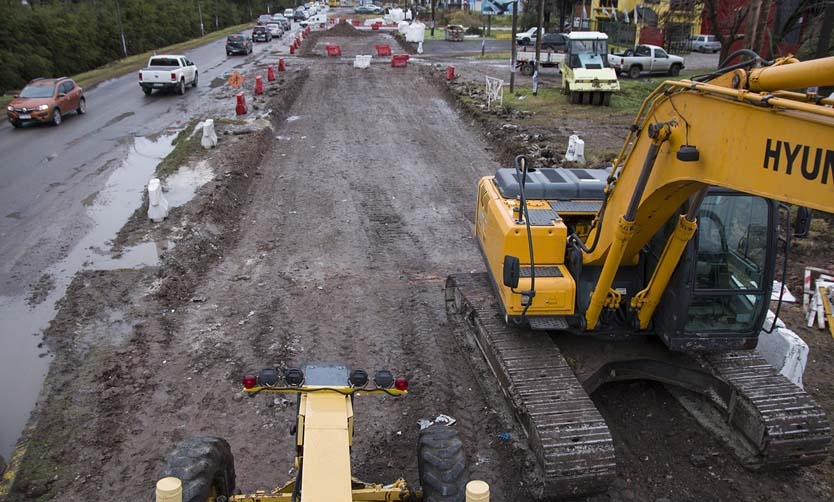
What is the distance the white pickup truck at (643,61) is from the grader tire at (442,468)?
31334 mm

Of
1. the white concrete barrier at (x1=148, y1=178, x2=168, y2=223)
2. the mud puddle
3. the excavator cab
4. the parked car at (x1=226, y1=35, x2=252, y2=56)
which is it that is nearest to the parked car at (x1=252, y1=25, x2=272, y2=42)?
the parked car at (x1=226, y1=35, x2=252, y2=56)

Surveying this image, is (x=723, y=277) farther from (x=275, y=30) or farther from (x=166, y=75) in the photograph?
(x=275, y=30)

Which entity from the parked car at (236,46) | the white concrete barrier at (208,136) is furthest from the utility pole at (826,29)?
the parked car at (236,46)

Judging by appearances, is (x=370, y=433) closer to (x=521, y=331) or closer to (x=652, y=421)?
(x=521, y=331)

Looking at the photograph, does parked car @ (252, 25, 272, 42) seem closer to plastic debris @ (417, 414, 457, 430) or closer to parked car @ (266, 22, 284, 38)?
parked car @ (266, 22, 284, 38)

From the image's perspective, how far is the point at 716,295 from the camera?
20.6ft

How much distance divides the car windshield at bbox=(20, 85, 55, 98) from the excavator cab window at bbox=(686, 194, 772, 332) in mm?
24303

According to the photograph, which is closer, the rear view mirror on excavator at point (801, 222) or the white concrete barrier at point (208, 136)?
the rear view mirror on excavator at point (801, 222)

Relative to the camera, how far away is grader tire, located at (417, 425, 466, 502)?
4.92 metres

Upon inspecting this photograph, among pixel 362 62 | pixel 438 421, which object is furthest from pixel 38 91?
pixel 438 421

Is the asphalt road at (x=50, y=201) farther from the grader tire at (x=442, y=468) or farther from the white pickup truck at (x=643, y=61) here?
the white pickup truck at (x=643, y=61)

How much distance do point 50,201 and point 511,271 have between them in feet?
43.2

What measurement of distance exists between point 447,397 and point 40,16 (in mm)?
38195

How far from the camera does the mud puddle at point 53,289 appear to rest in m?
8.12
